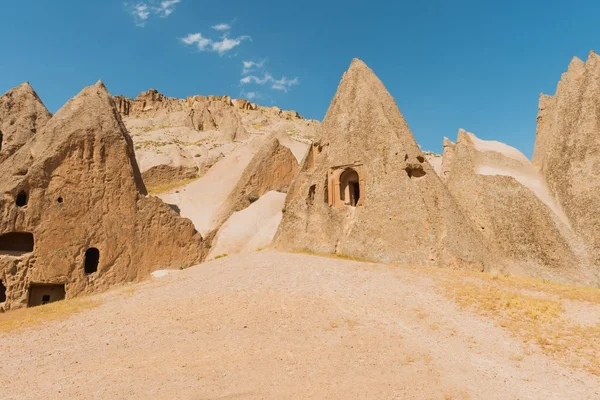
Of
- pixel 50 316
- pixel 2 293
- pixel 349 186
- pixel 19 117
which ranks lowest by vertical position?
pixel 2 293

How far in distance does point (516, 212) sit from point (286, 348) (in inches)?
520

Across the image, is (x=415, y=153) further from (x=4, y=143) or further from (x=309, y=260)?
(x=4, y=143)

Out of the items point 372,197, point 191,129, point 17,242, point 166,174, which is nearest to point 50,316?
point 17,242

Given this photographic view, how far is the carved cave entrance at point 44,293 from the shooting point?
17906mm

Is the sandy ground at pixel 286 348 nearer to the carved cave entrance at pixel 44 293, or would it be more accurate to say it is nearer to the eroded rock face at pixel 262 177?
the carved cave entrance at pixel 44 293

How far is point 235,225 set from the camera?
79.8 feet

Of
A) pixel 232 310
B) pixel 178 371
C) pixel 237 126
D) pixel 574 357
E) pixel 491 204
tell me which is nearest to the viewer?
pixel 178 371

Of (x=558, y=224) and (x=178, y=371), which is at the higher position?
(x=558, y=224)

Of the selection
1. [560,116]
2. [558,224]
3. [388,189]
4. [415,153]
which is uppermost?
[560,116]

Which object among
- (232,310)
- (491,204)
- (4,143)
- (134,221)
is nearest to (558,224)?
(491,204)

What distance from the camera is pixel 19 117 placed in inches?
1054

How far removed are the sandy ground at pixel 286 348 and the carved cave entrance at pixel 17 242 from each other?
1002 centimetres

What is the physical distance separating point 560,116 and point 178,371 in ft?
61.2

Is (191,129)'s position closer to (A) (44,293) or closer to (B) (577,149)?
(A) (44,293)
